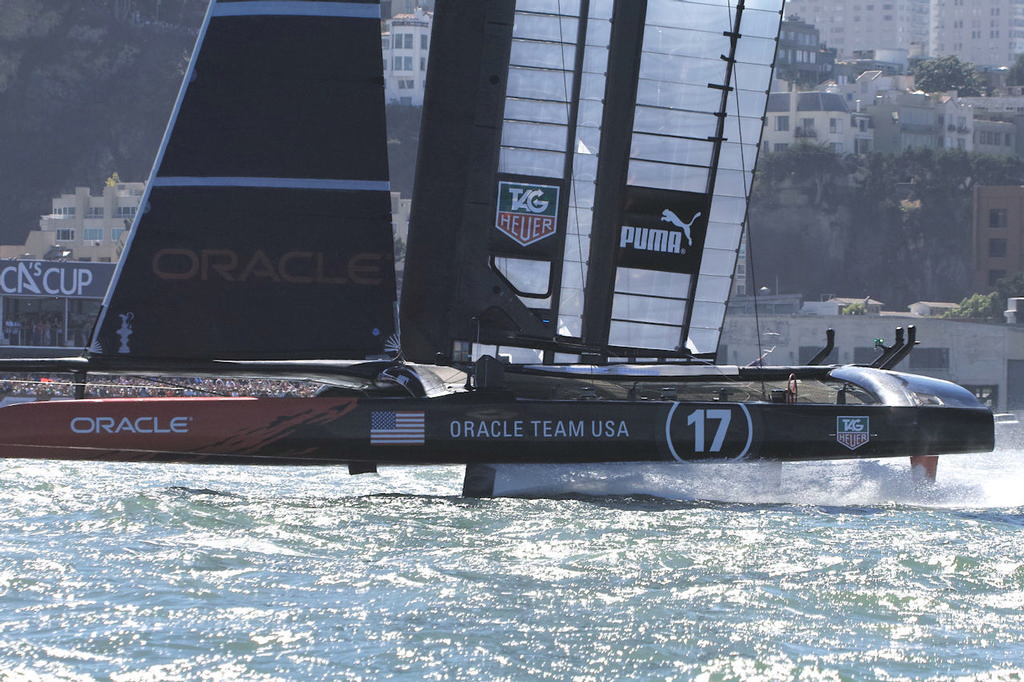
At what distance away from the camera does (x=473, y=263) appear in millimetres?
9797

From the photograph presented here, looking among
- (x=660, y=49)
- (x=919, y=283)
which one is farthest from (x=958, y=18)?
(x=660, y=49)

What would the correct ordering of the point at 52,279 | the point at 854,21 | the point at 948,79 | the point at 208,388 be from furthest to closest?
the point at 854,21
the point at 948,79
the point at 52,279
the point at 208,388

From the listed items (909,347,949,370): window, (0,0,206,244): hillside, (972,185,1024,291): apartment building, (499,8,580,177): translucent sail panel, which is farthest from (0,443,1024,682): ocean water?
(0,0,206,244): hillside

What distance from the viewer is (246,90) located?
9039 mm

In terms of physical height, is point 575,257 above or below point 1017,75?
below

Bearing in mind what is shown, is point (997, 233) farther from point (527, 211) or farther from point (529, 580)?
point (529, 580)

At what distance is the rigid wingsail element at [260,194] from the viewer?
900cm

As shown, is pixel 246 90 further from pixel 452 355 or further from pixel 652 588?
pixel 652 588

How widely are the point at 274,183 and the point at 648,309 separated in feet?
10.2

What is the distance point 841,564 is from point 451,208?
4.40 meters

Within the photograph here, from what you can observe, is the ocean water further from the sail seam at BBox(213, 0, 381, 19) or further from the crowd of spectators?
the crowd of spectators

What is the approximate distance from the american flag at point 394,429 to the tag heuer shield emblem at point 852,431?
117 inches

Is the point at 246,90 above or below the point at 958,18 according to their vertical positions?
below

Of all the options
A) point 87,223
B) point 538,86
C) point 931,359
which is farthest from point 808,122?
point 538,86
